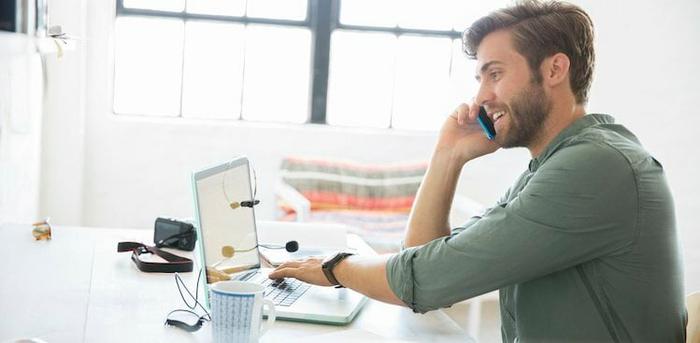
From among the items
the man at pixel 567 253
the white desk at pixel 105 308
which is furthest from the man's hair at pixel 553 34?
the white desk at pixel 105 308

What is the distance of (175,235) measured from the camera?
1.98m

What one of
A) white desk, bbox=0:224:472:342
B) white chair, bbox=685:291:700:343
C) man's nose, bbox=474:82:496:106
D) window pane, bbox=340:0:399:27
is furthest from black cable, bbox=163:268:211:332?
window pane, bbox=340:0:399:27

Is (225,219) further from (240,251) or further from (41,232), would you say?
(41,232)

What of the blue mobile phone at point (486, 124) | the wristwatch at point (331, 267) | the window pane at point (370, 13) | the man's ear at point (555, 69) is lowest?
the wristwatch at point (331, 267)

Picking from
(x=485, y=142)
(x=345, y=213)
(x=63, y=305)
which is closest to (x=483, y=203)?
(x=345, y=213)

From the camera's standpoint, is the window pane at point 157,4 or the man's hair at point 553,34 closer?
the man's hair at point 553,34

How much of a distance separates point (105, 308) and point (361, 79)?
113 inches

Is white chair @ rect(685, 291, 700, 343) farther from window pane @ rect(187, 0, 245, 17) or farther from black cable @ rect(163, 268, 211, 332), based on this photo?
window pane @ rect(187, 0, 245, 17)

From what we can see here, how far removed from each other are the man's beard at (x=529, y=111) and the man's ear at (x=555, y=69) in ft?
0.08

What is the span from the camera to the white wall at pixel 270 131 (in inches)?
152

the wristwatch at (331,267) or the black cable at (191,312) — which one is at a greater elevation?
the wristwatch at (331,267)

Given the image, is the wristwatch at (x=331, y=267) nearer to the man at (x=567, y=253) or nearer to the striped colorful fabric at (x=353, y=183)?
the man at (x=567, y=253)

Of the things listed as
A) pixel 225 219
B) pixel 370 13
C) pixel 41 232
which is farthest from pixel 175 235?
pixel 370 13

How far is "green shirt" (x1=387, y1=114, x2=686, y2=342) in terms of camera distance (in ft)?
4.36
